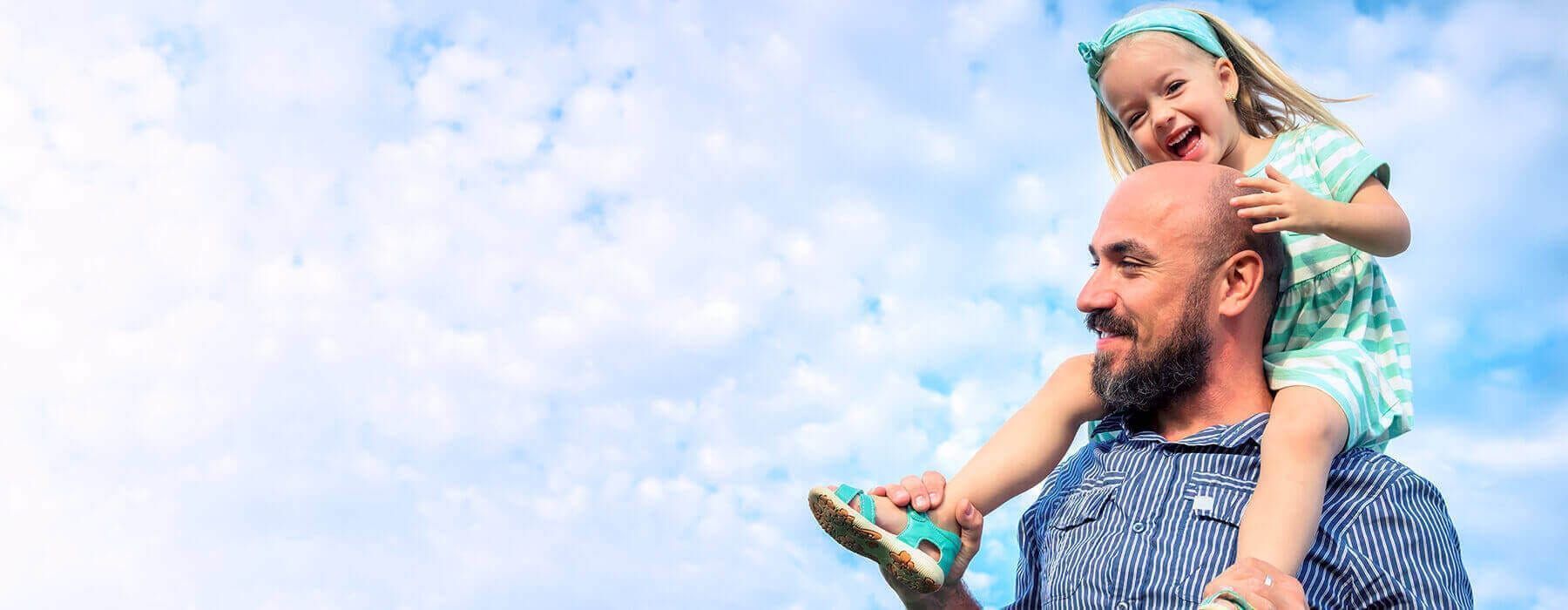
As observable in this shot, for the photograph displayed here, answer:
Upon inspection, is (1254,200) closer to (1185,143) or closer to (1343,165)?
(1343,165)

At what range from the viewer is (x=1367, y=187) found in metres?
3.96

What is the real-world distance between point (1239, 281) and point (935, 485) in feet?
3.65

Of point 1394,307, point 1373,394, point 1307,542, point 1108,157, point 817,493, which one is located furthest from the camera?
point 1108,157

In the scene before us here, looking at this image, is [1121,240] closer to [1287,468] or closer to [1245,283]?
[1245,283]

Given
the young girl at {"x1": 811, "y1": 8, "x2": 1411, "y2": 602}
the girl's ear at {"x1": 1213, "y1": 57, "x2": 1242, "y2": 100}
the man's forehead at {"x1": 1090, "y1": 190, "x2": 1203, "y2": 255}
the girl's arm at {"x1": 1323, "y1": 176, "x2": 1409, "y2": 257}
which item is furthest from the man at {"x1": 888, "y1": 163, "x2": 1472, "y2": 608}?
the girl's ear at {"x1": 1213, "y1": 57, "x2": 1242, "y2": 100}

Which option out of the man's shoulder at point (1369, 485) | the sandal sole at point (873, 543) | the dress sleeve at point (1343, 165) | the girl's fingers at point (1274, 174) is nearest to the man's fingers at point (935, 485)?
the sandal sole at point (873, 543)

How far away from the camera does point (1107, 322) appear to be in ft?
12.7

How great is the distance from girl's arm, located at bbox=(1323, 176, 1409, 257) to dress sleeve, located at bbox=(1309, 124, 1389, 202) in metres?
0.07

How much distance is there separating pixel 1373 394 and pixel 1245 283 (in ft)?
1.65

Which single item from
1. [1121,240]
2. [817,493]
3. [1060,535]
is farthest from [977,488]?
[1121,240]

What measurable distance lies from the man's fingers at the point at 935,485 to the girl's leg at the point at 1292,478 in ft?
2.81

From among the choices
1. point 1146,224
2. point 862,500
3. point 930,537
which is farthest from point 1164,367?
point 862,500

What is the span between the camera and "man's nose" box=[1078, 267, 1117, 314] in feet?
12.6

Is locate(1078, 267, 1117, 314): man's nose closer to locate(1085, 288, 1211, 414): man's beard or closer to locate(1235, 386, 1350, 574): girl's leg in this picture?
locate(1085, 288, 1211, 414): man's beard
